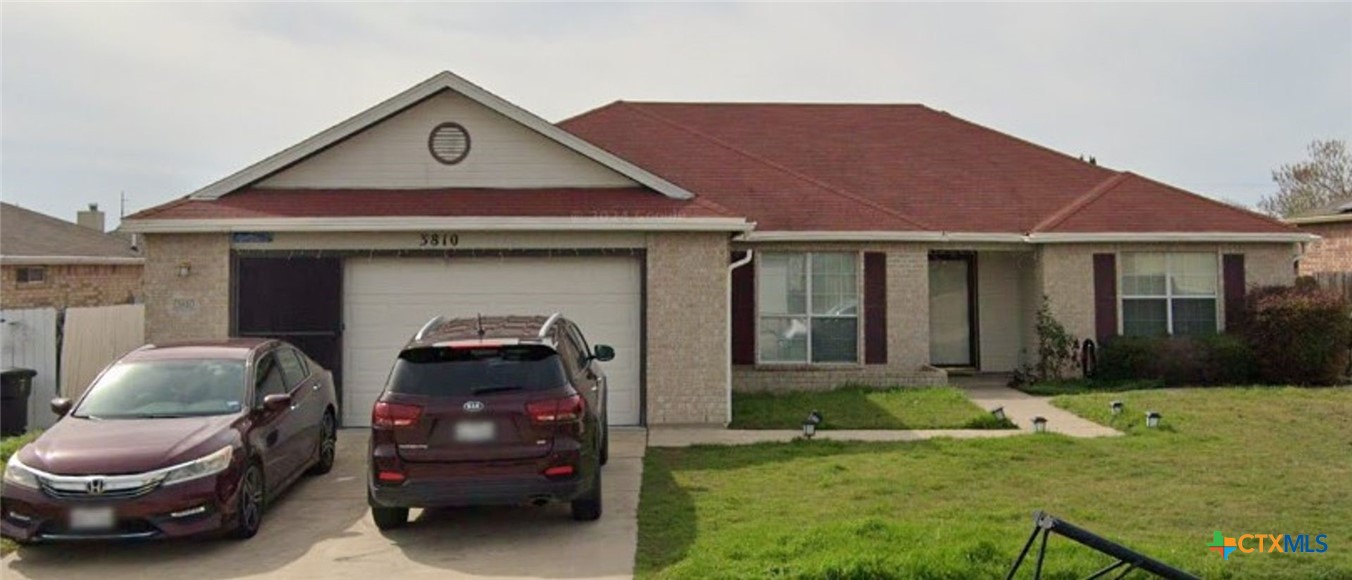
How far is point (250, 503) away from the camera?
Answer: 25.9 feet

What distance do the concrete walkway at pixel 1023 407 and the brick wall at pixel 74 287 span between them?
62.6 feet

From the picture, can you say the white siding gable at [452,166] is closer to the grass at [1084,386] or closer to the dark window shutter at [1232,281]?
the grass at [1084,386]

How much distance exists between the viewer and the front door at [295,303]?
1242 cm

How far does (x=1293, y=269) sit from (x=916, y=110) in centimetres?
844

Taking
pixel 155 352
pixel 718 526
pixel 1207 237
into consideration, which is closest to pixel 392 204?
pixel 155 352

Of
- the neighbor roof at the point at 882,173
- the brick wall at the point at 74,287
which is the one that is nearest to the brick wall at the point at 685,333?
the neighbor roof at the point at 882,173

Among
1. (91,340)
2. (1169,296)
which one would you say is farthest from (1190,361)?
(91,340)

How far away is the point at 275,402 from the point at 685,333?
532 cm

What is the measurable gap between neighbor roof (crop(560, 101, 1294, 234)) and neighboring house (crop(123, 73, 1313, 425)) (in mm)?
61

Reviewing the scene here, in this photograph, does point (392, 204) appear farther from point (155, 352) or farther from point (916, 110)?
point (916, 110)

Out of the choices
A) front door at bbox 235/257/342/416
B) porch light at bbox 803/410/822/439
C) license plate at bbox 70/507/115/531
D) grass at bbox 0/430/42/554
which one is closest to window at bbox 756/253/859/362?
porch light at bbox 803/410/822/439

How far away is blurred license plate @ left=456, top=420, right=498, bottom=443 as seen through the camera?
7387 mm

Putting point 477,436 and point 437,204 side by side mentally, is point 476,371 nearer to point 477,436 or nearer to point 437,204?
point 477,436

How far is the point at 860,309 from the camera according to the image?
16375 mm
